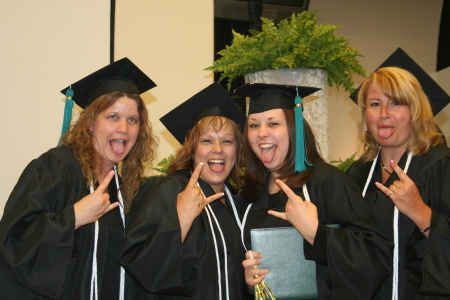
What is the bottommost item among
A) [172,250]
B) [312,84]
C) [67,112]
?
[172,250]

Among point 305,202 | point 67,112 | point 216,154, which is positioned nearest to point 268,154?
point 216,154

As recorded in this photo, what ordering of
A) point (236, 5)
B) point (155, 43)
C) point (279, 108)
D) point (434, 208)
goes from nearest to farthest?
point (434, 208) → point (279, 108) → point (155, 43) → point (236, 5)

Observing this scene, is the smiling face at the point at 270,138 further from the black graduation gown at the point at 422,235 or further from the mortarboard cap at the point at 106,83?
the mortarboard cap at the point at 106,83

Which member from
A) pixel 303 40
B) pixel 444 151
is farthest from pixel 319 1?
pixel 444 151

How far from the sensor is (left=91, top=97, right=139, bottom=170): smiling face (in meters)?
2.76

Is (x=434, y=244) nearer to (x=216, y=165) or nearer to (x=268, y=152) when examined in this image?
(x=268, y=152)

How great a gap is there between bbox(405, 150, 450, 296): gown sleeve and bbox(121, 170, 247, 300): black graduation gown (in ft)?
3.05

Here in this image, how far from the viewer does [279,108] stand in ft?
9.29

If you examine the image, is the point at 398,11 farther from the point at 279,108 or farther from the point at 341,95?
the point at 279,108

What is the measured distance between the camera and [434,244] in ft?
7.70

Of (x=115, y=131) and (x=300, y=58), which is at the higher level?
(x=300, y=58)

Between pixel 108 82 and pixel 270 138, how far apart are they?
105 cm

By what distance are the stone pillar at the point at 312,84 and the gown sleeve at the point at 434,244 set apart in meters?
0.85

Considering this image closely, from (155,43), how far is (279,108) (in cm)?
210
